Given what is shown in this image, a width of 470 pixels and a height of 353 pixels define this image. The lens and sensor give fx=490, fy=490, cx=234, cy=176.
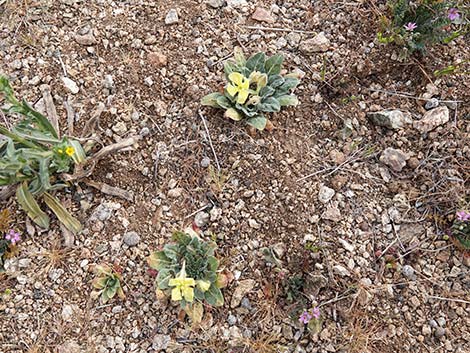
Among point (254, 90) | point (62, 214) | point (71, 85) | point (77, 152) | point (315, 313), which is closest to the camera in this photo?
point (315, 313)

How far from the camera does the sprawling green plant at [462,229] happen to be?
2645mm

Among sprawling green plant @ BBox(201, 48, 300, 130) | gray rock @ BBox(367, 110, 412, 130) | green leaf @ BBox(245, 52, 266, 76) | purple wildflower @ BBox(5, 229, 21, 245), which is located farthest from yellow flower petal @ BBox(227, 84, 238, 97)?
purple wildflower @ BBox(5, 229, 21, 245)

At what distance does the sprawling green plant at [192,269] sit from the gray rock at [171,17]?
140cm

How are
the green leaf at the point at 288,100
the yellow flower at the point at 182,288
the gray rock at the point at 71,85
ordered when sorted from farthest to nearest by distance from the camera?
the gray rock at the point at 71,85
the green leaf at the point at 288,100
the yellow flower at the point at 182,288

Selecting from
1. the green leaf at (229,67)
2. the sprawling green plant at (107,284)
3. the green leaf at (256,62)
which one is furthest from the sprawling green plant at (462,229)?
the sprawling green plant at (107,284)

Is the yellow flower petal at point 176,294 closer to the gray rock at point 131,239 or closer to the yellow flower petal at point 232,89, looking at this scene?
the gray rock at point 131,239

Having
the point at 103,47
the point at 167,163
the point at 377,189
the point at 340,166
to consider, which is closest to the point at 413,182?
the point at 377,189

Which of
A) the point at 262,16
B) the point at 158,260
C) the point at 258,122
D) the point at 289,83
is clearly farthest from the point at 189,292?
the point at 262,16

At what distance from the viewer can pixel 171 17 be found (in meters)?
3.19

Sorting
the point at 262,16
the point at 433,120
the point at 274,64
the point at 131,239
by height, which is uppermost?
the point at 262,16

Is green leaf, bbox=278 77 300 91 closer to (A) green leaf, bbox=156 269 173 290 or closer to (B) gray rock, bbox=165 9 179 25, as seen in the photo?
(B) gray rock, bbox=165 9 179 25

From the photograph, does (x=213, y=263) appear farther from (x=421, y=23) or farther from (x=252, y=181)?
(x=421, y=23)

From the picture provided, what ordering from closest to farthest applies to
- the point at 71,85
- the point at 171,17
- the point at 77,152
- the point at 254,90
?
the point at 77,152
the point at 254,90
the point at 71,85
the point at 171,17

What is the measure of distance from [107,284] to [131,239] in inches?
11.0
